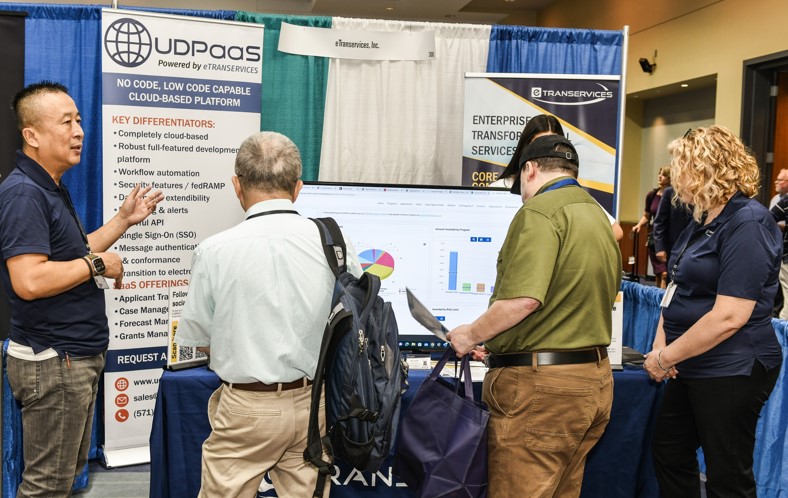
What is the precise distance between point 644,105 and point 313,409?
36.7ft

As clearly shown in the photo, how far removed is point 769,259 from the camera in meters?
2.11

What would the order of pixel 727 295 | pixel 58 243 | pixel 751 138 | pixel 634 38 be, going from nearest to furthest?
pixel 727 295
pixel 58 243
pixel 751 138
pixel 634 38

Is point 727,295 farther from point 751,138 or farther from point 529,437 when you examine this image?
point 751,138

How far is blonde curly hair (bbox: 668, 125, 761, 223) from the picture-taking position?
2.19 m

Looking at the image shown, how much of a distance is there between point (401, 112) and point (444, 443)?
2.65m

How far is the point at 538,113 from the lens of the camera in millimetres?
3850

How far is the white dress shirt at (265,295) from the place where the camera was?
1.77 m

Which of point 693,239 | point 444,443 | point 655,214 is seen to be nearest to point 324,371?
point 444,443

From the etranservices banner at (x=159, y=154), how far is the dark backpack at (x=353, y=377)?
1.92 m

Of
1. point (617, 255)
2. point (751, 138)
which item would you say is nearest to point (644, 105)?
point (751, 138)

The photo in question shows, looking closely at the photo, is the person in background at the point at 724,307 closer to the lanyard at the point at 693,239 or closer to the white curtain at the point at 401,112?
the lanyard at the point at 693,239

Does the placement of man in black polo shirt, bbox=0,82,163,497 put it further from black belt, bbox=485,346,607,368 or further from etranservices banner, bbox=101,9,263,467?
black belt, bbox=485,346,607,368

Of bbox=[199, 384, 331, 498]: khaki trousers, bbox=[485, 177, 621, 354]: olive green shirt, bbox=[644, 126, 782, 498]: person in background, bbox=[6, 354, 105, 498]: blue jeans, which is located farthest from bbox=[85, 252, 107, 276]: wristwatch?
bbox=[644, 126, 782, 498]: person in background

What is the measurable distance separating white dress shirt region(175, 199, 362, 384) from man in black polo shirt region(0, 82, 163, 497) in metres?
0.67
